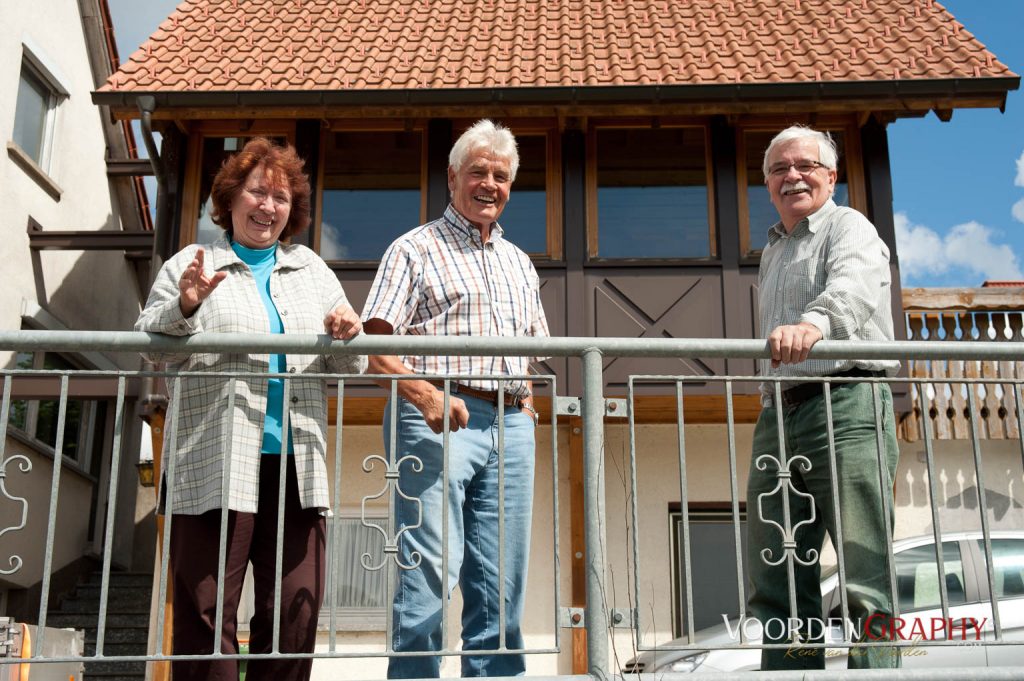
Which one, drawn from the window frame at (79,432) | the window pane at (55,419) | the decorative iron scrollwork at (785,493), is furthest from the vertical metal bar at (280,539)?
the window pane at (55,419)

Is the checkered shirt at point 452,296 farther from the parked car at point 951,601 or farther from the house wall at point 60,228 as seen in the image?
the house wall at point 60,228

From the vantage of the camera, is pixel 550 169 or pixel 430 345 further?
pixel 550 169

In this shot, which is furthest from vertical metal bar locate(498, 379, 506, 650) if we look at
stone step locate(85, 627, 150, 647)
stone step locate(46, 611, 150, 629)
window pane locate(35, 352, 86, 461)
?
window pane locate(35, 352, 86, 461)

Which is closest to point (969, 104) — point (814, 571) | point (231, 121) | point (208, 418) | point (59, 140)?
point (231, 121)

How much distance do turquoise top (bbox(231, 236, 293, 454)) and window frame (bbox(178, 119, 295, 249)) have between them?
25.1 ft

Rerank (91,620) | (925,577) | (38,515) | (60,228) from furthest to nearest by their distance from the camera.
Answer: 1. (60,228)
2. (91,620)
3. (38,515)
4. (925,577)

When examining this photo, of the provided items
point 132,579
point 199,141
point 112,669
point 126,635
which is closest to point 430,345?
point 199,141

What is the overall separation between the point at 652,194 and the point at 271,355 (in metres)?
7.80

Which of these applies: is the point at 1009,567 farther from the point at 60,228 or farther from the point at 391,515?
the point at 60,228

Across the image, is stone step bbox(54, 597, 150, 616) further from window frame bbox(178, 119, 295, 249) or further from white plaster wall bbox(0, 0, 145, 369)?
window frame bbox(178, 119, 295, 249)

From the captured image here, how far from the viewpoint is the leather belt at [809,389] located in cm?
375

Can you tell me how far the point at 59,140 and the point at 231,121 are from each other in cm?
474

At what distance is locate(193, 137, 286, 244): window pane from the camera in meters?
11.3

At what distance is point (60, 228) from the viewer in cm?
1482
